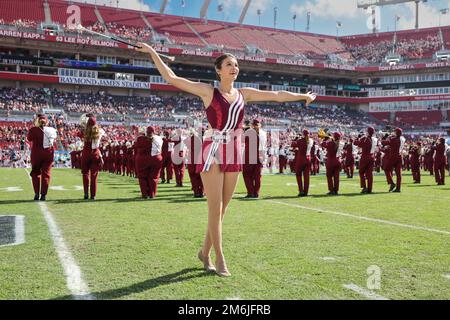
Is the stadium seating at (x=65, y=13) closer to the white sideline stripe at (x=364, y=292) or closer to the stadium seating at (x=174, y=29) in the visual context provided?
the stadium seating at (x=174, y=29)

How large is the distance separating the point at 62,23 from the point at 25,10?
16.2 feet

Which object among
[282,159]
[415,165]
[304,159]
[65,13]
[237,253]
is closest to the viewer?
[237,253]

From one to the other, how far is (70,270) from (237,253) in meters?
1.72

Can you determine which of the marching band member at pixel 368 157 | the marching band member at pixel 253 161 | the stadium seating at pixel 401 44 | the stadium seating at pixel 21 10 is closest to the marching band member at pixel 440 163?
the marching band member at pixel 368 157

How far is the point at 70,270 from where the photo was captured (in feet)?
14.5

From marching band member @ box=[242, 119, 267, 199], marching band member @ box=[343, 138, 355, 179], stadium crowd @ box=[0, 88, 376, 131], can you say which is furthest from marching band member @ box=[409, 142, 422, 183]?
stadium crowd @ box=[0, 88, 376, 131]

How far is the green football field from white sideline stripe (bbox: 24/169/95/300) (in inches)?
0.4

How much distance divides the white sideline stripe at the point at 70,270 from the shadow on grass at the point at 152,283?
3.5 inches

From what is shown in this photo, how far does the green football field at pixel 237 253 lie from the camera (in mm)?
3859

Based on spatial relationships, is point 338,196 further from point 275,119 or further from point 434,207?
point 275,119

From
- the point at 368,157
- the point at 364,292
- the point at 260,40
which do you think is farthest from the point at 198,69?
the point at 364,292

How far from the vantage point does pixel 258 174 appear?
12.0 m

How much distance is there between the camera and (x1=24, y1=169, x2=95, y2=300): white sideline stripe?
372cm

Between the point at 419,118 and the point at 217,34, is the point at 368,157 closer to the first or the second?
the point at 217,34
